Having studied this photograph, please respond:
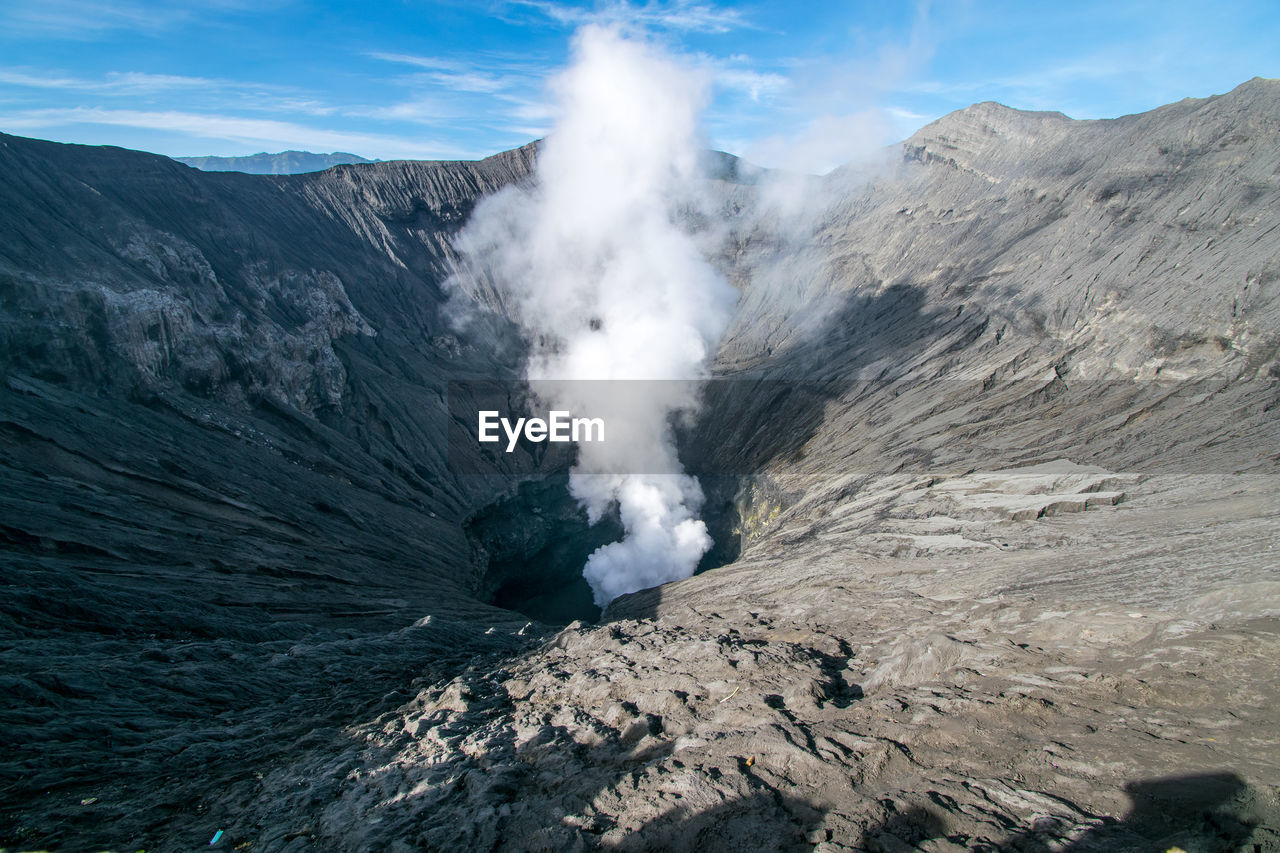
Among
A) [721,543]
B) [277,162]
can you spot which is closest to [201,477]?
[721,543]

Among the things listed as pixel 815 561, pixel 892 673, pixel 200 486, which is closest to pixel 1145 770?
pixel 892 673

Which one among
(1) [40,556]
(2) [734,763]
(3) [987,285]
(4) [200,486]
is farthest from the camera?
(3) [987,285]

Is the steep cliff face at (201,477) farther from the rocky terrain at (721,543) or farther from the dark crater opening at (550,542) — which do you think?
the dark crater opening at (550,542)

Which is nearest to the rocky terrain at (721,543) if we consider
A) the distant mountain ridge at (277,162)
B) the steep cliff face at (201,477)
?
the steep cliff face at (201,477)

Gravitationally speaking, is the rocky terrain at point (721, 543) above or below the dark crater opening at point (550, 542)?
above

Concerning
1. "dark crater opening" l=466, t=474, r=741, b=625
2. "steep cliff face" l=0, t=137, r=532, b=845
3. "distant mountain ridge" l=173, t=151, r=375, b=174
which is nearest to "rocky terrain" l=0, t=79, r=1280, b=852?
"steep cliff face" l=0, t=137, r=532, b=845

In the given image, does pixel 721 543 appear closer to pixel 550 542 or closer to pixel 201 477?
pixel 550 542

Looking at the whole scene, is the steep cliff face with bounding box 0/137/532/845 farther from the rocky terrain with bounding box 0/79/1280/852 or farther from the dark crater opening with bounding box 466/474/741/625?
the dark crater opening with bounding box 466/474/741/625

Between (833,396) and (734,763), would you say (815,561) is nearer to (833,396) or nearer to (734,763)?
(734,763)
